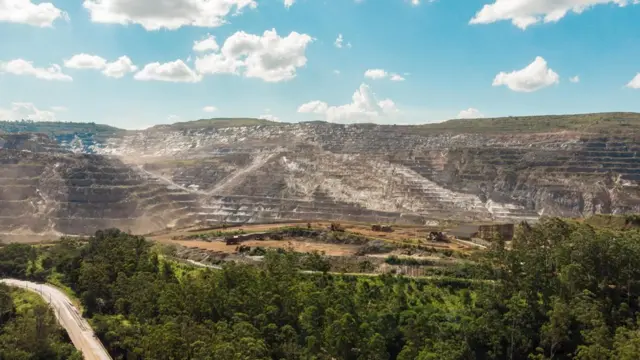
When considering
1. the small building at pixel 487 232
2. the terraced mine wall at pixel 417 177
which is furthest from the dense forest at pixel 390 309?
the terraced mine wall at pixel 417 177

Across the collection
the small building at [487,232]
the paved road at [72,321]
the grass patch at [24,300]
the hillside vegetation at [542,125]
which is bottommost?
the paved road at [72,321]

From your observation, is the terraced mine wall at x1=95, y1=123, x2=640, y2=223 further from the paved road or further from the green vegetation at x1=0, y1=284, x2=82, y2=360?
the green vegetation at x1=0, y1=284, x2=82, y2=360

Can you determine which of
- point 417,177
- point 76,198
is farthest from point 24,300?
point 417,177

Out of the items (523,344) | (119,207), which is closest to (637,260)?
(523,344)

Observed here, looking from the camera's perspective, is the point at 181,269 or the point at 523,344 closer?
the point at 523,344

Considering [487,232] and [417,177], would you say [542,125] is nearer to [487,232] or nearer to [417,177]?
[417,177]

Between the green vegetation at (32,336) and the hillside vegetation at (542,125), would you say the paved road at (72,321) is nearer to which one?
the green vegetation at (32,336)

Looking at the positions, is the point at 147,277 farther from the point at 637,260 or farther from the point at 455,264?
the point at 637,260
